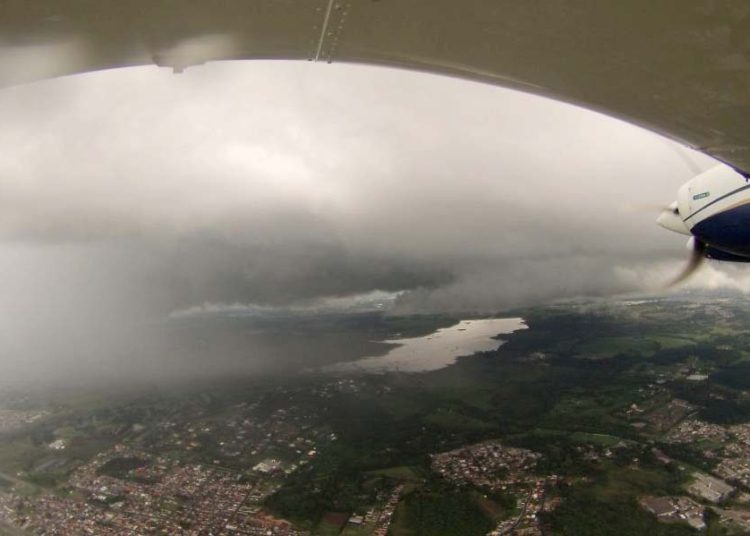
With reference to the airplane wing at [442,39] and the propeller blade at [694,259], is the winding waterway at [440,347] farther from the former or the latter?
the airplane wing at [442,39]

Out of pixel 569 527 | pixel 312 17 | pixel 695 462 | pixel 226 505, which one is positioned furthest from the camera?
pixel 695 462

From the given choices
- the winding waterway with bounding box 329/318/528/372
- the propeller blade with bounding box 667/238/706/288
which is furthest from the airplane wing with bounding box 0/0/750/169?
the winding waterway with bounding box 329/318/528/372

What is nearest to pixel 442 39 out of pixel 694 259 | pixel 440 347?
pixel 694 259

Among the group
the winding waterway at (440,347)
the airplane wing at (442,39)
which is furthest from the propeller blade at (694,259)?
the winding waterway at (440,347)

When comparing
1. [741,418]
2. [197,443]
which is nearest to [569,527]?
[741,418]

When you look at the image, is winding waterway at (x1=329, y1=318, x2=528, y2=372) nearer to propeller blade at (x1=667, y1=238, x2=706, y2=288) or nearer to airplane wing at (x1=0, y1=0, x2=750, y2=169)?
propeller blade at (x1=667, y1=238, x2=706, y2=288)

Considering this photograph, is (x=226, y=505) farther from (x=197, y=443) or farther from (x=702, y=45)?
(x=702, y=45)

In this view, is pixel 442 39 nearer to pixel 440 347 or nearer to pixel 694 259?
pixel 694 259

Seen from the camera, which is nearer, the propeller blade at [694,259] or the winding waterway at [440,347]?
the propeller blade at [694,259]

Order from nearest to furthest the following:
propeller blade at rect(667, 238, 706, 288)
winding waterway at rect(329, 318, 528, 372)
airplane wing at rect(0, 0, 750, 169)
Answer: airplane wing at rect(0, 0, 750, 169) → propeller blade at rect(667, 238, 706, 288) → winding waterway at rect(329, 318, 528, 372)

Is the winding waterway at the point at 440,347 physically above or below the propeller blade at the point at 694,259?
below

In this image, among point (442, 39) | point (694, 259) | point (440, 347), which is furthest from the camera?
point (440, 347)
